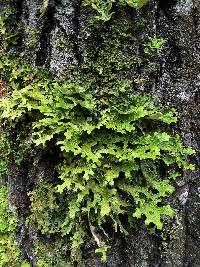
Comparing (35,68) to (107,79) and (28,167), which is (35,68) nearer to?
(107,79)

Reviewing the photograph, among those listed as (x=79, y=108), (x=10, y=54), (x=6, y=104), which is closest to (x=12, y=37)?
(x=10, y=54)

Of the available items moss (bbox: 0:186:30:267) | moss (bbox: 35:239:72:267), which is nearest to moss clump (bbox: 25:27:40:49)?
moss (bbox: 0:186:30:267)

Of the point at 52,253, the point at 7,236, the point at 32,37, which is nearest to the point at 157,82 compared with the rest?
the point at 32,37

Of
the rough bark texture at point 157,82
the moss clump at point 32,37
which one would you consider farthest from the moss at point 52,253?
the moss clump at point 32,37

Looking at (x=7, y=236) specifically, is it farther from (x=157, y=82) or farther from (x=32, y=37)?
(x=157, y=82)

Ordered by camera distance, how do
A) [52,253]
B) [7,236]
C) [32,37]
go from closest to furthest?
[32,37] < [52,253] < [7,236]

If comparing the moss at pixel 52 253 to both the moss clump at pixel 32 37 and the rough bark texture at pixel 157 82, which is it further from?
the moss clump at pixel 32 37

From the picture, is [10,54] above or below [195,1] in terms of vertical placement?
below

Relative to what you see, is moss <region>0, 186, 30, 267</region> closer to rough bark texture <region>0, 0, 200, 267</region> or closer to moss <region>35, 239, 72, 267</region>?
rough bark texture <region>0, 0, 200, 267</region>
